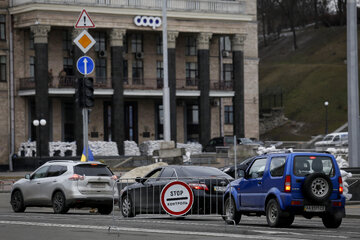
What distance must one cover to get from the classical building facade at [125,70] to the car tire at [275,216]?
46.1 metres

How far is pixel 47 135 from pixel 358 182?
3948 centimetres

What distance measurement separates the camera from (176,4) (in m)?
71.7

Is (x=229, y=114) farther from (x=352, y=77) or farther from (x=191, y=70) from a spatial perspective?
(x=352, y=77)

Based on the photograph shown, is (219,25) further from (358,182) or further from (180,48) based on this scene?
(358,182)

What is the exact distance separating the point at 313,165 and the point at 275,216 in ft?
4.57

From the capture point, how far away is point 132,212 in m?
24.6

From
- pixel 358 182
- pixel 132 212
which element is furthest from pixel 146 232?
pixel 358 182

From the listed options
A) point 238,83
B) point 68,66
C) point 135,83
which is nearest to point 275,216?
point 68,66

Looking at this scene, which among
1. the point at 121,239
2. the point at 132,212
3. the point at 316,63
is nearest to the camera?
the point at 121,239

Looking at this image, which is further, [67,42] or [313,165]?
[67,42]

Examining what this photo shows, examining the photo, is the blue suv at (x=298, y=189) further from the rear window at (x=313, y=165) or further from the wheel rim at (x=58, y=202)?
the wheel rim at (x=58, y=202)

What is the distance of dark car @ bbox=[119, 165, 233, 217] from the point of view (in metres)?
22.6

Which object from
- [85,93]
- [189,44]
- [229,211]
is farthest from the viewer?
[189,44]

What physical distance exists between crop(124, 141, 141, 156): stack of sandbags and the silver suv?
133ft
